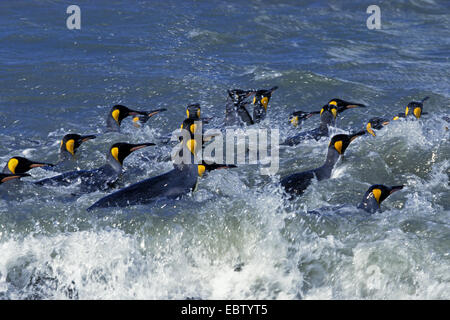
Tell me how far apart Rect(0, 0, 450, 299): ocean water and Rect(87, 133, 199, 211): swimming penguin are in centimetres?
15

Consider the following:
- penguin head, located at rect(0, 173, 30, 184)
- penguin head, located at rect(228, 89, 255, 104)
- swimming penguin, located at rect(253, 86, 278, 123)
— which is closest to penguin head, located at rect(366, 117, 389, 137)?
swimming penguin, located at rect(253, 86, 278, 123)

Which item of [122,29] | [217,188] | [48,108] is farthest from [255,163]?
[122,29]

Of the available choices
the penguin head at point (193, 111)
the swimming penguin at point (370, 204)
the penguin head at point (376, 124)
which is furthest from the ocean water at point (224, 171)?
the penguin head at point (193, 111)

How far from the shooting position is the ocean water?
245 inches

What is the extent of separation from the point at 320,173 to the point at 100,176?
8.04 feet

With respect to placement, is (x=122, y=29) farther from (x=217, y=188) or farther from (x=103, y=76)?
(x=217, y=188)

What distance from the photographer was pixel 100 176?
8109 millimetres

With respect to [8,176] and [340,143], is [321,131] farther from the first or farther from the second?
A: [8,176]

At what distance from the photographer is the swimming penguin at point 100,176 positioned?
7.84 m

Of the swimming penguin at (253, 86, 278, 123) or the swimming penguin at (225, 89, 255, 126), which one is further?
the swimming penguin at (253, 86, 278, 123)

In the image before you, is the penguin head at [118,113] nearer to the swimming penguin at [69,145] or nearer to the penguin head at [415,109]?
the swimming penguin at [69,145]

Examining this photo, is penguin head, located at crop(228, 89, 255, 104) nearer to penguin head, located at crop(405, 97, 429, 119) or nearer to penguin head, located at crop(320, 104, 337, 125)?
penguin head, located at crop(320, 104, 337, 125)

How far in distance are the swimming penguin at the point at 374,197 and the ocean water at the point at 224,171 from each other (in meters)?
0.19
